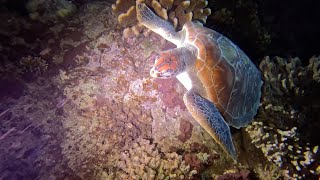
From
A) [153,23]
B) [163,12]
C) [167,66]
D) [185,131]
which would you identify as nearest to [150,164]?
[185,131]

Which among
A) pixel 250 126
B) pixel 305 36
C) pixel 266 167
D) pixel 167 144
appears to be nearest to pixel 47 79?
pixel 167 144

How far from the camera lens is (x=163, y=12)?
3262 millimetres

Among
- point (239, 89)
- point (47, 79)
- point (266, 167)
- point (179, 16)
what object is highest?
point (179, 16)

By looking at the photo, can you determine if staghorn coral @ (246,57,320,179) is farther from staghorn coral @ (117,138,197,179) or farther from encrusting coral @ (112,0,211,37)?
encrusting coral @ (112,0,211,37)

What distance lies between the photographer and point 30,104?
2.89 m

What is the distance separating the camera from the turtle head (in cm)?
260

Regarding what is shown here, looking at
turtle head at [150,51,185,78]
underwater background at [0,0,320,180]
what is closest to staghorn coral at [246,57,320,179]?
underwater background at [0,0,320,180]

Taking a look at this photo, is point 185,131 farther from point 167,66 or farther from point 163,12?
point 163,12

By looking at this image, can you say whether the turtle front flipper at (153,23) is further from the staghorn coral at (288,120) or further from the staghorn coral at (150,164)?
the staghorn coral at (288,120)

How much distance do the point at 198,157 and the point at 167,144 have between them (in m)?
0.42

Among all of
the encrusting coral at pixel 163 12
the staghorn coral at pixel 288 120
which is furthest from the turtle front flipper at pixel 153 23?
the staghorn coral at pixel 288 120

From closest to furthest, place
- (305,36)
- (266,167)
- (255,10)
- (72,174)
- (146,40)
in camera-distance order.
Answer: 1. (72,174)
2. (266,167)
3. (146,40)
4. (255,10)
5. (305,36)

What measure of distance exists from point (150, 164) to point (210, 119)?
0.90m

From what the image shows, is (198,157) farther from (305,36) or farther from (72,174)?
(305,36)
